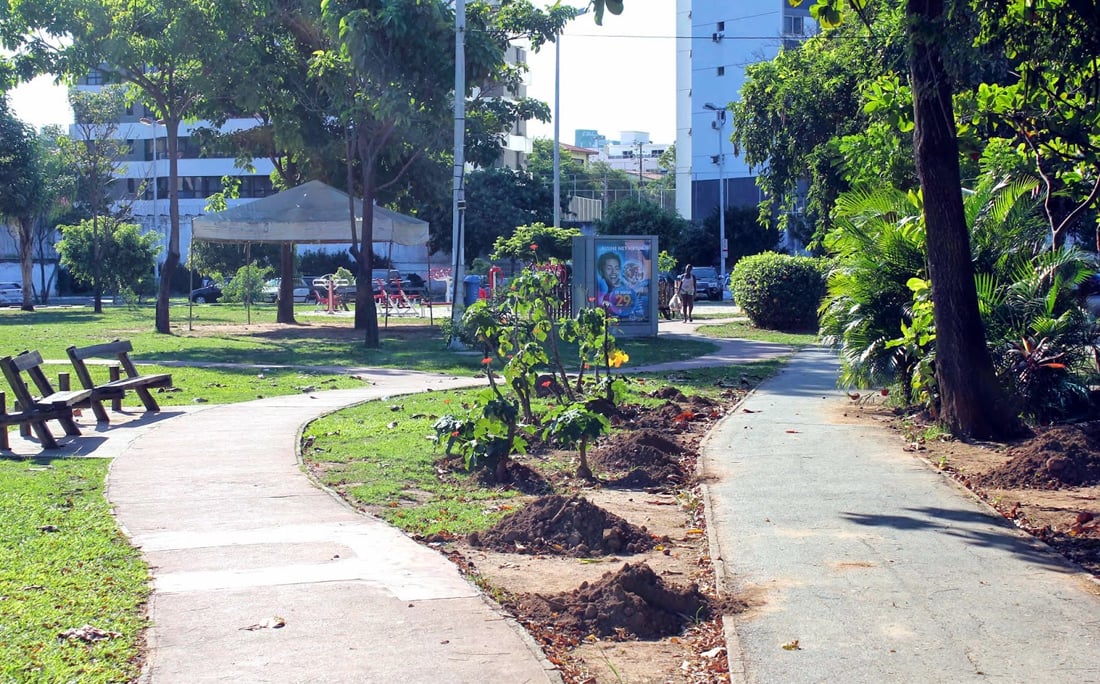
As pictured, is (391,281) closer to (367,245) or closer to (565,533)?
(367,245)

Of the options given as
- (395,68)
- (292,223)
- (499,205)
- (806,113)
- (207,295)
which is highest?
(395,68)

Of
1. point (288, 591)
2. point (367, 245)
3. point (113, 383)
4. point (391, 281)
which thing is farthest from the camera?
point (391, 281)

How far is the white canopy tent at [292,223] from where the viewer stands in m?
27.5

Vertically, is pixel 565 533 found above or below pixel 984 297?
below

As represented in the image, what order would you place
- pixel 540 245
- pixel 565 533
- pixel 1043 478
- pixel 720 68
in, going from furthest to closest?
pixel 720 68 < pixel 540 245 < pixel 1043 478 < pixel 565 533

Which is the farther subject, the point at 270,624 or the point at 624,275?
the point at 624,275

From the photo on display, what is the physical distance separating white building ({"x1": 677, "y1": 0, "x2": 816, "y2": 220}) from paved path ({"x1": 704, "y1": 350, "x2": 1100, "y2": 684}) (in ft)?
211

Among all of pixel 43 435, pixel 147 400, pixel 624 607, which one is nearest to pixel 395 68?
pixel 147 400

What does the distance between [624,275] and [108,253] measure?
28.9 m

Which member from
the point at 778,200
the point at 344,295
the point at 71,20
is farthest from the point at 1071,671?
the point at 344,295

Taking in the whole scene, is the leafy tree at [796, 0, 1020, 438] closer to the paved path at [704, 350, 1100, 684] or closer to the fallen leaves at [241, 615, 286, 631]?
the paved path at [704, 350, 1100, 684]

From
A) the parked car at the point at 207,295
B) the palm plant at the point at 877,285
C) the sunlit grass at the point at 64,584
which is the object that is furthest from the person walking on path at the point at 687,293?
the parked car at the point at 207,295

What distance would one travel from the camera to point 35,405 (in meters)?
11.6

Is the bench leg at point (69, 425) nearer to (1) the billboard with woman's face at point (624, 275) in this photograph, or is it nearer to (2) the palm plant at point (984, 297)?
(2) the palm plant at point (984, 297)
